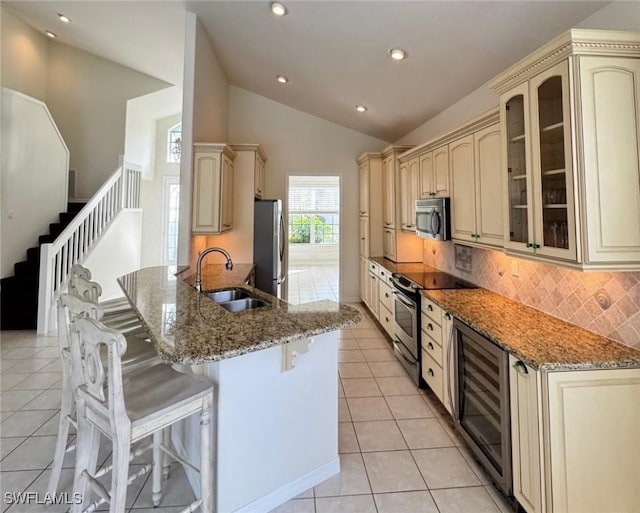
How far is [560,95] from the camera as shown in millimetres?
1649

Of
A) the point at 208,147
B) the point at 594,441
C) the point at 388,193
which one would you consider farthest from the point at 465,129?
the point at 208,147

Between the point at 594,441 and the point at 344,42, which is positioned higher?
the point at 344,42

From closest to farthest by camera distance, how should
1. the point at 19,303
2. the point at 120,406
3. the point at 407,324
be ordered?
1. the point at 120,406
2. the point at 407,324
3. the point at 19,303

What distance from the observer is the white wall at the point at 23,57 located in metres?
5.14

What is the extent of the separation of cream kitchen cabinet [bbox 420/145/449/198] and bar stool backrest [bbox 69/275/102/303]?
2.93 m

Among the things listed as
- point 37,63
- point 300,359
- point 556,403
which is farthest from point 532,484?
point 37,63

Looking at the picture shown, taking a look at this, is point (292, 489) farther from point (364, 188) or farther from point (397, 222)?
point (364, 188)

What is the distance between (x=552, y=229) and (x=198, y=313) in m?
1.98

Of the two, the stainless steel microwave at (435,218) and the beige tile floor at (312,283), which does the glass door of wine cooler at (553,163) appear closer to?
the stainless steel microwave at (435,218)

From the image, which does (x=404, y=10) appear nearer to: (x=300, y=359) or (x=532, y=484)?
(x=300, y=359)

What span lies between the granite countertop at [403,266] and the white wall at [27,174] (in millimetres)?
5183

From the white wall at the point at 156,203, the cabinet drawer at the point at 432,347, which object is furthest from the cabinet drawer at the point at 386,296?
the white wall at the point at 156,203

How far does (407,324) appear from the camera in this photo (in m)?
3.16

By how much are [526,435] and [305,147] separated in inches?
203
